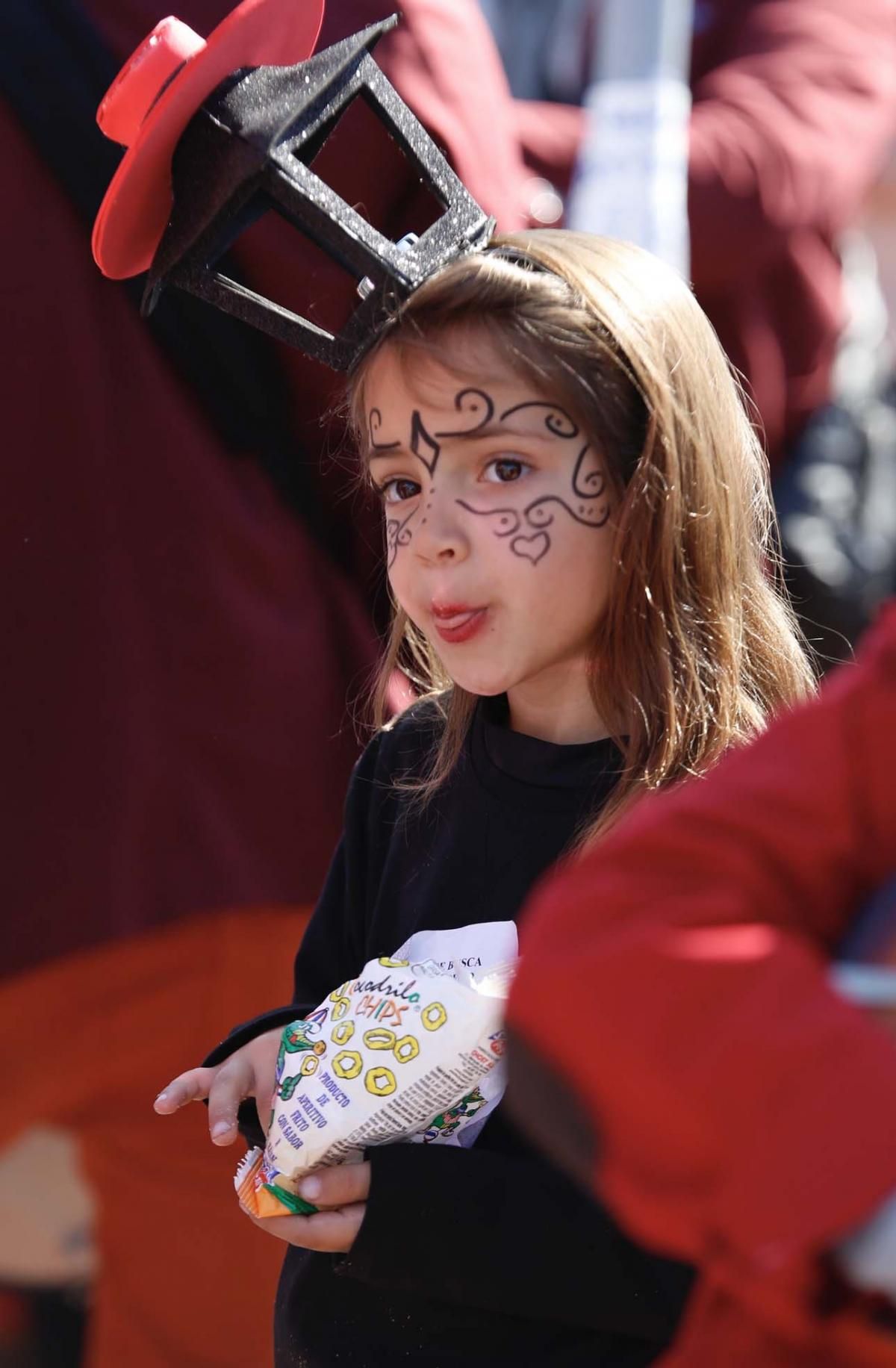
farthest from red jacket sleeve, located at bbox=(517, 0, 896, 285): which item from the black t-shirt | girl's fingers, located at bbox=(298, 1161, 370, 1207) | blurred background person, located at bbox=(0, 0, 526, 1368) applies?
girl's fingers, located at bbox=(298, 1161, 370, 1207)

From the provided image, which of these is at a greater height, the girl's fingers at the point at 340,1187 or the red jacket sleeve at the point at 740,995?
the red jacket sleeve at the point at 740,995

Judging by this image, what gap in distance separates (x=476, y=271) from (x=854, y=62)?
4.47ft

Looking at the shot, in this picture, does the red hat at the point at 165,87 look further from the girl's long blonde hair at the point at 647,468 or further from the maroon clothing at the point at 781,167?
the maroon clothing at the point at 781,167

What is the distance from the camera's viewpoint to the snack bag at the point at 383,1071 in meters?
1.16

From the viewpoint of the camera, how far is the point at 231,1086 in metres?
1.32

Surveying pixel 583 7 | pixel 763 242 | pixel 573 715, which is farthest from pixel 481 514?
pixel 583 7

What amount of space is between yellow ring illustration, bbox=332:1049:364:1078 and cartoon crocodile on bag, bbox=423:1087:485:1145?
0.07m

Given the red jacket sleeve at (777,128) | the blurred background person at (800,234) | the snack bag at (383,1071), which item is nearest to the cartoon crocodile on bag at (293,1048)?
the snack bag at (383,1071)

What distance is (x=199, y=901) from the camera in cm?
200

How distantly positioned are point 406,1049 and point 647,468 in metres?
0.52

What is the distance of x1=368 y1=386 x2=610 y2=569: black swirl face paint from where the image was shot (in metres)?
1.36

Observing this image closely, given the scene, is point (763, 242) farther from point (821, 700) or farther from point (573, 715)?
point (821, 700)

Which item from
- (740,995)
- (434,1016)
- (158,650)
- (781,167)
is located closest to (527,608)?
(434,1016)

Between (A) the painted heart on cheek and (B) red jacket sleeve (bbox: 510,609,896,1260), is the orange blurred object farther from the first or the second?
(B) red jacket sleeve (bbox: 510,609,896,1260)
